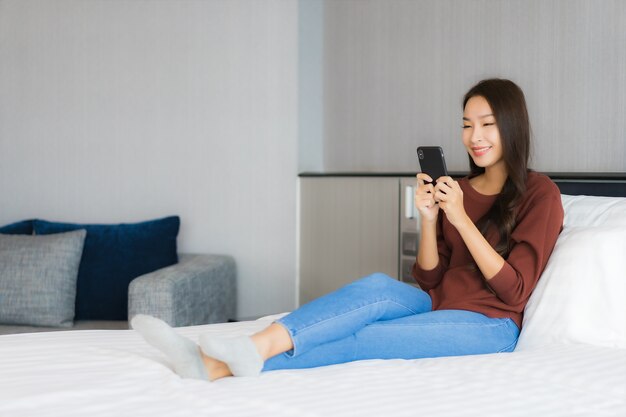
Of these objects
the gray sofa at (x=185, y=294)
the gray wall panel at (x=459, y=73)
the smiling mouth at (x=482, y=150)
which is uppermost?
the gray wall panel at (x=459, y=73)

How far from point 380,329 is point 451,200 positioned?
425 millimetres

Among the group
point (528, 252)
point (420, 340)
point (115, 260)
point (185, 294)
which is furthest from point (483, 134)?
point (115, 260)

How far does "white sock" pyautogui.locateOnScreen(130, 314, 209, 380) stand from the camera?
5.28 ft

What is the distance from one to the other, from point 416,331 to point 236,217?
1.92m

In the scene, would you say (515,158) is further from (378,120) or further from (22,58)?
(22,58)

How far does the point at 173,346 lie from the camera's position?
1.62 meters

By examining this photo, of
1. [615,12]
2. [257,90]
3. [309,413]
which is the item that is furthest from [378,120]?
[309,413]

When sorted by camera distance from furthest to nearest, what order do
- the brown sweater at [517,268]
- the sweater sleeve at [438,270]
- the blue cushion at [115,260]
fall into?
1. the blue cushion at [115,260]
2. the sweater sleeve at [438,270]
3. the brown sweater at [517,268]

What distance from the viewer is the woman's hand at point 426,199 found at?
217 centimetres

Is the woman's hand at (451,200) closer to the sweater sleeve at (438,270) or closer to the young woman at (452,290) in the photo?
the young woman at (452,290)

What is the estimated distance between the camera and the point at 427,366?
5.72 ft

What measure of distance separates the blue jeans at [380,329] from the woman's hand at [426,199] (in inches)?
11.0

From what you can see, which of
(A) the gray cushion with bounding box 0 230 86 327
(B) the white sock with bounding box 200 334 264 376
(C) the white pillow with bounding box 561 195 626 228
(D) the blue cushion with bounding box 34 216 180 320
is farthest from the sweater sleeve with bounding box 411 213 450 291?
(A) the gray cushion with bounding box 0 230 86 327

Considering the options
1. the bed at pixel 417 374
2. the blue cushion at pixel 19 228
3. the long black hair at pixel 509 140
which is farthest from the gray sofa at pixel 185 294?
the long black hair at pixel 509 140
